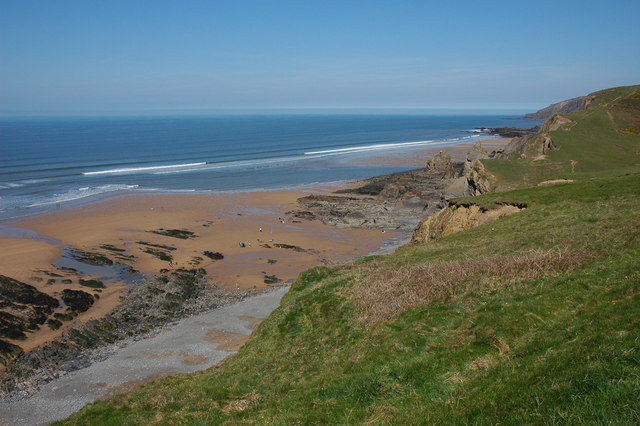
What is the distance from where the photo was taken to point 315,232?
55.9 metres

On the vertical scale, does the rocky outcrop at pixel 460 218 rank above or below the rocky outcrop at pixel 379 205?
above

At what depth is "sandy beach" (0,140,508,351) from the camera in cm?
3931

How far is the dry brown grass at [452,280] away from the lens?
16062mm

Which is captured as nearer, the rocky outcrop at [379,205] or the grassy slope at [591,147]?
the grassy slope at [591,147]

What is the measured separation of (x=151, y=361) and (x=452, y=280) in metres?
18.4

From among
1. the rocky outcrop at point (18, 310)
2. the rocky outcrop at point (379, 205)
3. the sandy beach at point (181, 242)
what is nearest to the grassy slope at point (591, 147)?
the rocky outcrop at point (379, 205)

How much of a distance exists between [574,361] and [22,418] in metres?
22.9

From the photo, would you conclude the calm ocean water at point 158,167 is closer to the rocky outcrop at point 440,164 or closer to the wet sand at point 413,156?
the wet sand at point 413,156

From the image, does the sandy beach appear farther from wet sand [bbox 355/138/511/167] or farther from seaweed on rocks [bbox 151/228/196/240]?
wet sand [bbox 355/138/511/167]

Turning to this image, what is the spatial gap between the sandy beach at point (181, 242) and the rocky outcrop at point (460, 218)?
11.2 metres

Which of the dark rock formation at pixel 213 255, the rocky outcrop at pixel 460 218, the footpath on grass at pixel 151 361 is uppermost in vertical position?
the rocky outcrop at pixel 460 218

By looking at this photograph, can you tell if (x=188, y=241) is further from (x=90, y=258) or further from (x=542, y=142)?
(x=542, y=142)

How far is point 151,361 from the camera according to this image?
89.2 ft

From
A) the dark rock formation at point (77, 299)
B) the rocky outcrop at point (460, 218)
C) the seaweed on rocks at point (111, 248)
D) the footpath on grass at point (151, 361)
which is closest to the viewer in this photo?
the footpath on grass at point (151, 361)
